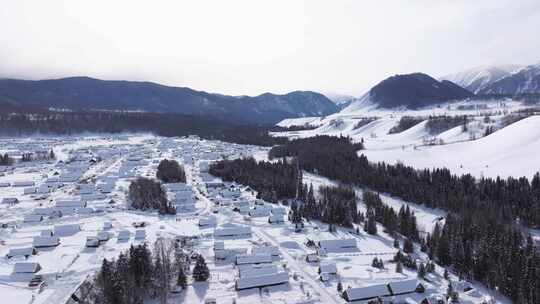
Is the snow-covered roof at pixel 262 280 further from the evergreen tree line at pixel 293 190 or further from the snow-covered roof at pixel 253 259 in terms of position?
the evergreen tree line at pixel 293 190

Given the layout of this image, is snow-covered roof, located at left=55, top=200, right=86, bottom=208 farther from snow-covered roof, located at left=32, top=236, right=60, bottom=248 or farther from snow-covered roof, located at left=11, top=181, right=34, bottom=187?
snow-covered roof, located at left=11, top=181, right=34, bottom=187

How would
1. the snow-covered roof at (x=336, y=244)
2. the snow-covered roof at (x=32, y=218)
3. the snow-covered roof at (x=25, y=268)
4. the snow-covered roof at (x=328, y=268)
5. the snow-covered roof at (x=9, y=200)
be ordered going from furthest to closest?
the snow-covered roof at (x=9, y=200) < the snow-covered roof at (x=32, y=218) < the snow-covered roof at (x=336, y=244) < the snow-covered roof at (x=328, y=268) < the snow-covered roof at (x=25, y=268)

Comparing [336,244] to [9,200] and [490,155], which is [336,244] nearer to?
[9,200]

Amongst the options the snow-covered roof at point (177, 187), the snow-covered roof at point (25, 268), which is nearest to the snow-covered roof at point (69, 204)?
the snow-covered roof at point (177, 187)

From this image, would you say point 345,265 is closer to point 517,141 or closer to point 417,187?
point 417,187

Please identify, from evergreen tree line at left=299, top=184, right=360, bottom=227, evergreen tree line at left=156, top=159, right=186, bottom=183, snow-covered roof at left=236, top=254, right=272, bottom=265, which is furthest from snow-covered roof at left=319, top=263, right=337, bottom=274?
evergreen tree line at left=156, top=159, right=186, bottom=183

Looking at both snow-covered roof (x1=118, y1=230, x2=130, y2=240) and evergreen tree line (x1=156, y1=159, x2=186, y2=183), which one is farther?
evergreen tree line (x1=156, y1=159, x2=186, y2=183)

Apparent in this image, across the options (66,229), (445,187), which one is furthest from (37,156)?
(445,187)
